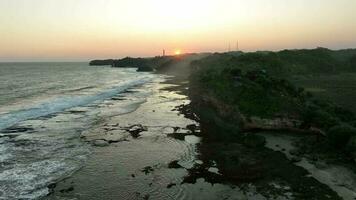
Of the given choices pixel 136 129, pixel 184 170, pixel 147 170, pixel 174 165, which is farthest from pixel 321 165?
pixel 136 129

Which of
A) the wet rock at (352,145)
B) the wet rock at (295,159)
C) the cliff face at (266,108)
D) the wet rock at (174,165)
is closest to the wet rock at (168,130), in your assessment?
the cliff face at (266,108)

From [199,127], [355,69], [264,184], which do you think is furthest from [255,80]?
[355,69]

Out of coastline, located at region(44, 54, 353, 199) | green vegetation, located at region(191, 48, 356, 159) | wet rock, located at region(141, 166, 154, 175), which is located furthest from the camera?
green vegetation, located at region(191, 48, 356, 159)

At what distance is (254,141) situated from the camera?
86.1 ft

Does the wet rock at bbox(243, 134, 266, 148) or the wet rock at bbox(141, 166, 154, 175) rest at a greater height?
the wet rock at bbox(243, 134, 266, 148)

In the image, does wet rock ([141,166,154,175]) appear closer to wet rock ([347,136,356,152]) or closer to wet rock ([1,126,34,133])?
wet rock ([347,136,356,152])

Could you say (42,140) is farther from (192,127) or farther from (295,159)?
(295,159)

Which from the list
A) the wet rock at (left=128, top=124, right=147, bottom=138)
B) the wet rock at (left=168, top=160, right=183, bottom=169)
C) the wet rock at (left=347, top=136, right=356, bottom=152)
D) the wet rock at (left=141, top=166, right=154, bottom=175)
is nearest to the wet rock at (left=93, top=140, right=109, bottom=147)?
the wet rock at (left=128, top=124, right=147, bottom=138)

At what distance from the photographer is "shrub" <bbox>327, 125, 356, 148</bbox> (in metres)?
23.7

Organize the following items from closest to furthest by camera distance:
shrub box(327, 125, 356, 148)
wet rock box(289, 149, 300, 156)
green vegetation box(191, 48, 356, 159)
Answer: wet rock box(289, 149, 300, 156)
shrub box(327, 125, 356, 148)
green vegetation box(191, 48, 356, 159)

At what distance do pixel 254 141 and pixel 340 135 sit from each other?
17.9 ft

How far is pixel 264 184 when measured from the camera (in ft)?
61.2

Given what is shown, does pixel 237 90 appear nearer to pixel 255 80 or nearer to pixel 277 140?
pixel 255 80

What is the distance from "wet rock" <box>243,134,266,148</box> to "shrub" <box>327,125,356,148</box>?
436cm
